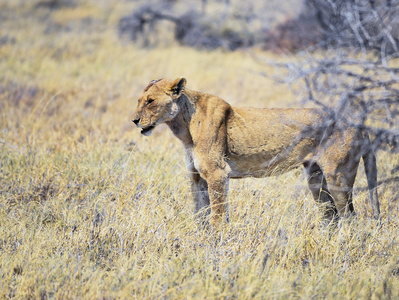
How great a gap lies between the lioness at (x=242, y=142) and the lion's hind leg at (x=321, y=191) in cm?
15

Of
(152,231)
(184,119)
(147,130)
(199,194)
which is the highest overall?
(184,119)

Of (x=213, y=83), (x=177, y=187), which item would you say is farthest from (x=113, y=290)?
(x=213, y=83)

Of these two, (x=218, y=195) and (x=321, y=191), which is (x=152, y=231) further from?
(x=321, y=191)

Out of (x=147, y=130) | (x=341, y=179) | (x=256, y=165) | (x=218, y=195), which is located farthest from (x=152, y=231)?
(x=341, y=179)

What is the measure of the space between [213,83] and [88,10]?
14.8 m

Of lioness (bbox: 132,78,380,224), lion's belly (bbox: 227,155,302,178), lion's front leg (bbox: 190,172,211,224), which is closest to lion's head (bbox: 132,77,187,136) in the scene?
lioness (bbox: 132,78,380,224)

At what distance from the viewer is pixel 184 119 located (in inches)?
180

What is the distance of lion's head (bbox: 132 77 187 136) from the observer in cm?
441

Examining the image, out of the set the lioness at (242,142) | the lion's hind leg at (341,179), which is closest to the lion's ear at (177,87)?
the lioness at (242,142)

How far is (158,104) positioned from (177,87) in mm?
256

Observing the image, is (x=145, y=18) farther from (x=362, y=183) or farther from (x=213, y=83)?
(x=362, y=183)

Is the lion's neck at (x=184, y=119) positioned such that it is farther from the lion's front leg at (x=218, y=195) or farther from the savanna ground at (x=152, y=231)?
the savanna ground at (x=152, y=231)

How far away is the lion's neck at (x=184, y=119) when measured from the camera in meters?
4.57

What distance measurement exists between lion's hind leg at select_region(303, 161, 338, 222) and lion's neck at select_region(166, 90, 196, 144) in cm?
138
